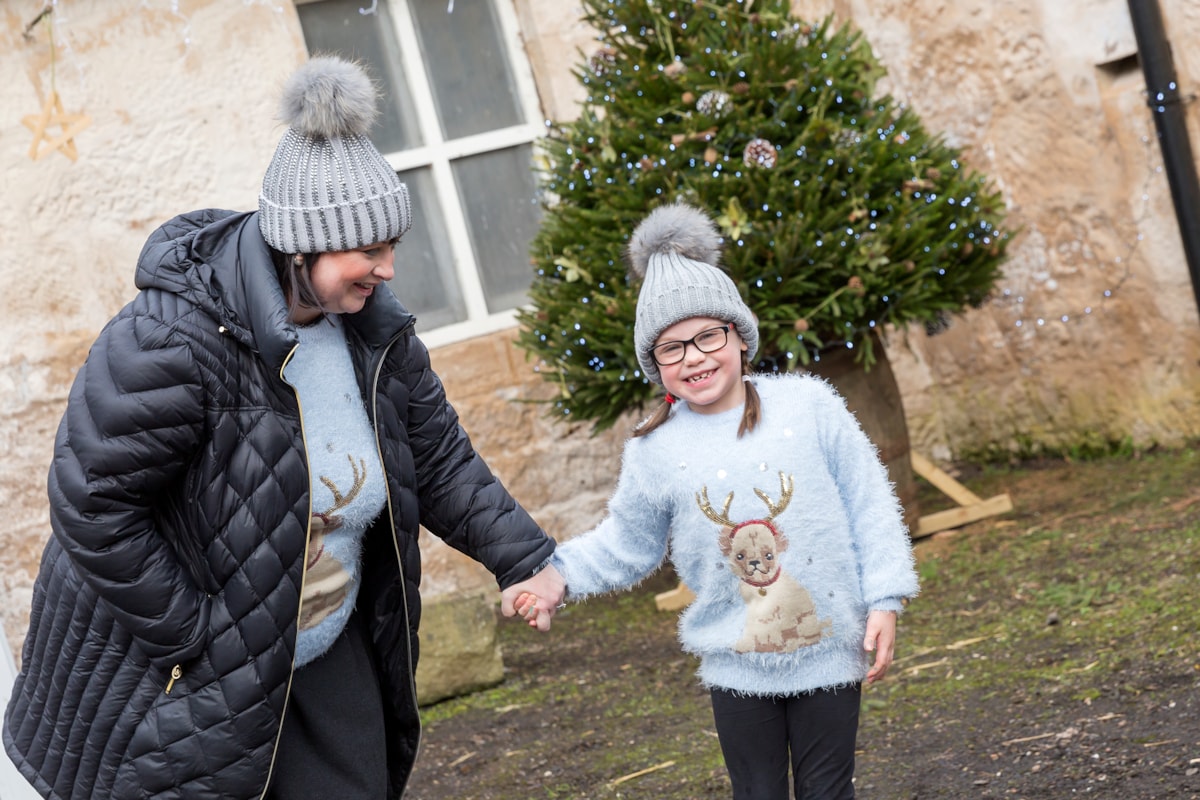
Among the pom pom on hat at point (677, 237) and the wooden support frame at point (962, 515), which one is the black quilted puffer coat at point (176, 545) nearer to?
the pom pom on hat at point (677, 237)

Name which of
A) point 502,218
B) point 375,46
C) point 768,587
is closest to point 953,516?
point 502,218

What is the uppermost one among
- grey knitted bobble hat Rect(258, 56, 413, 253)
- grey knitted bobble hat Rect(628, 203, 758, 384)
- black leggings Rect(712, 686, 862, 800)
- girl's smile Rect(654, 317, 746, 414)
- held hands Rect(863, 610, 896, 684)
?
grey knitted bobble hat Rect(258, 56, 413, 253)

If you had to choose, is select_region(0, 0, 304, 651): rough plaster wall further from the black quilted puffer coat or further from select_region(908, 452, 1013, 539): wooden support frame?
the black quilted puffer coat

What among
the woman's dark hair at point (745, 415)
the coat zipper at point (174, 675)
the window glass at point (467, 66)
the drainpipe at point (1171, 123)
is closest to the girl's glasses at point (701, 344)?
the woman's dark hair at point (745, 415)

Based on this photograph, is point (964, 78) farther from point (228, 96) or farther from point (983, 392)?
point (228, 96)

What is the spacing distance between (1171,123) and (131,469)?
498 cm

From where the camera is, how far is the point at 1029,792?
3336 millimetres

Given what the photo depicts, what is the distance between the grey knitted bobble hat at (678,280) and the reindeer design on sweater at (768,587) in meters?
0.37

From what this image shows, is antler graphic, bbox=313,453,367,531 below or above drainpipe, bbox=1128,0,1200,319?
below

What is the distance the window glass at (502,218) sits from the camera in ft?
22.6

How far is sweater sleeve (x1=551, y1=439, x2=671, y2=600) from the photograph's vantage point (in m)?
2.95

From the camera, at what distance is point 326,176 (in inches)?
101

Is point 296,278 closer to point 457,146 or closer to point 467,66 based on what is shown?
point 457,146

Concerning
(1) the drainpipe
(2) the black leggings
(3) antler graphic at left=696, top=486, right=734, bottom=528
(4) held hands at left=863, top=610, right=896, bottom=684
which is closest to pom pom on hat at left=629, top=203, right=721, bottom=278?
(3) antler graphic at left=696, top=486, right=734, bottom=528
